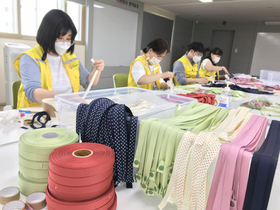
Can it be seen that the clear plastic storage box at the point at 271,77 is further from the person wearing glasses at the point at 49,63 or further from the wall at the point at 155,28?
the wall at the point at 155,28

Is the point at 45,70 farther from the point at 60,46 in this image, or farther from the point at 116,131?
the point at 116,131

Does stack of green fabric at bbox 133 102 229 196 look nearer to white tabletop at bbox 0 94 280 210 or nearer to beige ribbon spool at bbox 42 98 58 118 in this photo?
white tabletop at bbox 0 94 280 210

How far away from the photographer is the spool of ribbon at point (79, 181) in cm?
53

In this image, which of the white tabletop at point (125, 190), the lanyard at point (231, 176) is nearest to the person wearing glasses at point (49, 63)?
the white tabletop at point (125, 190)

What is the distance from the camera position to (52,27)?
1529mm

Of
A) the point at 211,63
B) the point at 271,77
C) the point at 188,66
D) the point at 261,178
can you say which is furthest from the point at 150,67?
the point at 271,77

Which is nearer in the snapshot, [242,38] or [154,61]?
[154,61]

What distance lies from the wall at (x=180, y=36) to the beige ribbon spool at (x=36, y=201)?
8119mm

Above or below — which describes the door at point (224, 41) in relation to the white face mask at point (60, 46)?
above

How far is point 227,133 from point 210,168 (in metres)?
0.15

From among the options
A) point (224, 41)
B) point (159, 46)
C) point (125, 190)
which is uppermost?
point (224, 41)

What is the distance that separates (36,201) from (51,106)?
72 centimetres

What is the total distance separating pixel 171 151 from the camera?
648mm

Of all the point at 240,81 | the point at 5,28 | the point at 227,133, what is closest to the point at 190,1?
the point at 240,81
